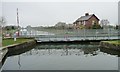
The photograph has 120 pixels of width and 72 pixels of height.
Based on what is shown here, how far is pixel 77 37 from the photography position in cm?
4256

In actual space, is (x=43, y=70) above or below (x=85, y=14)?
below

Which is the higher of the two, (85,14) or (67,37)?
(85,14)

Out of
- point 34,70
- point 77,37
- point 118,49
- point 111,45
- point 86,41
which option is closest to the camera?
point 34,70

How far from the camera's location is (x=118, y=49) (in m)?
24.6

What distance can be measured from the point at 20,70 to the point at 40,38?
2598 cm

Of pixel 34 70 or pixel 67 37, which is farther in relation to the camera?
pixel 67 37

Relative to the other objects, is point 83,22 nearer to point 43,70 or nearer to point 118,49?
point 118,49

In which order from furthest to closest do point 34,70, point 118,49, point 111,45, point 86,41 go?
point 86,41 < point 111,45 < point 118,49 < point 34,70

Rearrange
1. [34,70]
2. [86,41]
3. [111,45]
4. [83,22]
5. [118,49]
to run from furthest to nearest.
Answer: [83,22]
[86,41]
[111,45]
[118,49]
[34,70]

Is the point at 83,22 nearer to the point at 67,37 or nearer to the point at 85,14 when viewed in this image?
the point at 85,14

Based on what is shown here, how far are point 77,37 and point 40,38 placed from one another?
6.95 meters

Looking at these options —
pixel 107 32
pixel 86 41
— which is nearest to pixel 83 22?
pixel 107 32

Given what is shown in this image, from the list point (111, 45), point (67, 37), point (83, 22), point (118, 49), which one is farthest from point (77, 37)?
point (83, 22)

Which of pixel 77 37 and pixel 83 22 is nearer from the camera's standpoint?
pixel 77 37
